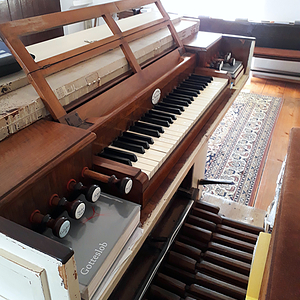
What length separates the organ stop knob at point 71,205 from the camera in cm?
94

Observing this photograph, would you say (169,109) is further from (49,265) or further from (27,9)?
(27,9)

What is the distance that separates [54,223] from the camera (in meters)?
0.89

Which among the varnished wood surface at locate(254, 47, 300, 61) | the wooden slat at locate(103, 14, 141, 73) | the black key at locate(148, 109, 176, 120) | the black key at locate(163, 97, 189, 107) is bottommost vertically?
the varnished wood surface at locate(254, 47, 300, 61)

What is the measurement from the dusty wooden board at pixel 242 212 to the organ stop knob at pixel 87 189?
155cm

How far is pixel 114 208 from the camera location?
3.50 feet

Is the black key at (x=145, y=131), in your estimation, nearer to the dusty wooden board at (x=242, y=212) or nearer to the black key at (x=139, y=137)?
the black key at (x=139, y=137)

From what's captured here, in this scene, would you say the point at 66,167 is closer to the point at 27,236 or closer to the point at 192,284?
the point at 27,236

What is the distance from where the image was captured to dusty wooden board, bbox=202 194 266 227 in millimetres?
2289

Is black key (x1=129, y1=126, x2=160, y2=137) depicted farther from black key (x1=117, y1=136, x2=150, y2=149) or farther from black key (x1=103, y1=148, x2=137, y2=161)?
black key (x1=103, y1=148, x2=137, y2=161)

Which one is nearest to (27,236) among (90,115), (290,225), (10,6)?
(290,225)

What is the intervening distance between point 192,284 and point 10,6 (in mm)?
2968

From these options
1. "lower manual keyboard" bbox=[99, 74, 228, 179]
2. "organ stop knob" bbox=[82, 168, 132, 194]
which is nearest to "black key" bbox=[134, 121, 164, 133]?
"lower manual keyboard" bbox=[99, 74, 228, 179]

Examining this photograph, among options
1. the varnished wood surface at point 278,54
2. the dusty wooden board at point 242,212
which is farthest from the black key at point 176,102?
the varnished wood surface at point 278,54

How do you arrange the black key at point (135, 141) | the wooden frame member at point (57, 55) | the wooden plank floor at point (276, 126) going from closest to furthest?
1. the wooden frame member at point (57, 55)
2. the black key at point (135, 141)
3. the wooden plank floor at point (276, 126)
